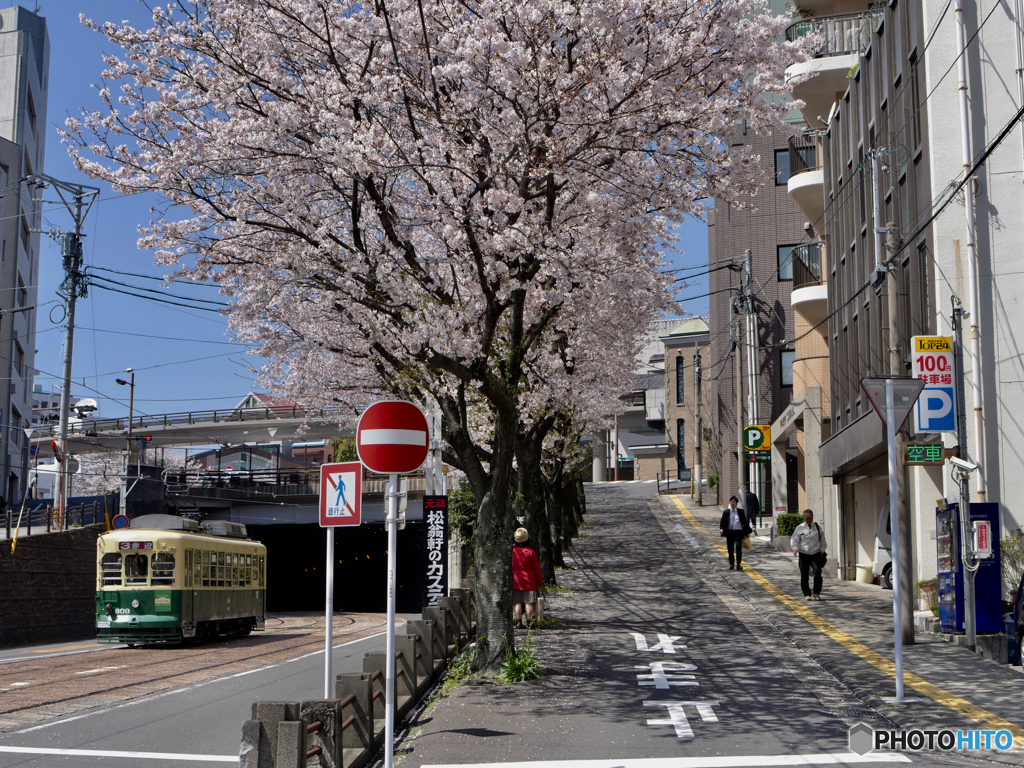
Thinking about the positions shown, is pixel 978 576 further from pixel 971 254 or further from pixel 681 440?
pixel 681 440

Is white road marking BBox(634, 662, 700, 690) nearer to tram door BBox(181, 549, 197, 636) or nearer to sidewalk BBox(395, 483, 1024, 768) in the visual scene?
sidewalk BBox(395, 483, 1024, 768)

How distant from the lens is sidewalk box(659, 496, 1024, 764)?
28.9ft

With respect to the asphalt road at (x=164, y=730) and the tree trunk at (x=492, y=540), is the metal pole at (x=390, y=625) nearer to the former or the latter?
the asphalt road at (x=164, y=730)

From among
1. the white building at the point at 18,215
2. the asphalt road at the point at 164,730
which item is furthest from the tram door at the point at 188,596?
the white building at the point at 18,215

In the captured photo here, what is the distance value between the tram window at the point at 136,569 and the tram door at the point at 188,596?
0.84 meters

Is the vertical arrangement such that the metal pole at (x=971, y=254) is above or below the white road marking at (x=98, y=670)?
above

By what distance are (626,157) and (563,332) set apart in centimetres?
587

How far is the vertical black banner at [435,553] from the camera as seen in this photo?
55.2ft

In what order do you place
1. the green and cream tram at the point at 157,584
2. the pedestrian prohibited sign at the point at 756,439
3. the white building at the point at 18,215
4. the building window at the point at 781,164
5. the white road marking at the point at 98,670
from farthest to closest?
1. the white building at the point at 18,215
2. the building window at the point at 781,164
3. the pedestrian prohibited sign at the point at 756,439
4. the green and cream tram at the point at 157,584
5. the white road marking at the point at 98,670

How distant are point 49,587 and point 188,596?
981cm

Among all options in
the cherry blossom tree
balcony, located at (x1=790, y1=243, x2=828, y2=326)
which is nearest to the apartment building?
balcony, located at (x1=790, y1=243, x2=828, y2=326)

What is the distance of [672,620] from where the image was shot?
54.7ft

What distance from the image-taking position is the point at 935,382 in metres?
13.5

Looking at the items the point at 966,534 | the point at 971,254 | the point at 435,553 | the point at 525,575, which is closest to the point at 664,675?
the point at 525,575
